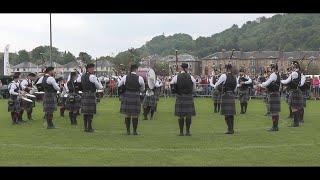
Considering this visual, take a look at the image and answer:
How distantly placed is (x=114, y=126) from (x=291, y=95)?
14.5 feet

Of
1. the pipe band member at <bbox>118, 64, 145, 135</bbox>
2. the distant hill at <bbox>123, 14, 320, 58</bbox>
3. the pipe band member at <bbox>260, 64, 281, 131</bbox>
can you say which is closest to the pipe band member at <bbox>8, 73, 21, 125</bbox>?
the pipe band member at <bbox>118, 64, 145, 135</bbox>

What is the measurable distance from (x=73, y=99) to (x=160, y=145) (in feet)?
15.7

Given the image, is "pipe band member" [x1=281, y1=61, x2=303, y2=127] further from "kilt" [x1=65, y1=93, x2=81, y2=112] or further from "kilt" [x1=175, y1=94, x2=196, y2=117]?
"kilt" [x1=65, y1=93, x2=81, y2=112]

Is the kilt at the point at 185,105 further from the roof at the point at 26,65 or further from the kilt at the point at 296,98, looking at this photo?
the roof at the point at 26,65

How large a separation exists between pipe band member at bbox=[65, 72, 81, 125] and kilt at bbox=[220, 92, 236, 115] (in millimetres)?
4155

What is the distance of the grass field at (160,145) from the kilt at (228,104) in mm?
483

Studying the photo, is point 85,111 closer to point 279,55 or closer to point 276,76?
point 276,76

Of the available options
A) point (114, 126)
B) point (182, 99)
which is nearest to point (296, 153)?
point (182, 99)

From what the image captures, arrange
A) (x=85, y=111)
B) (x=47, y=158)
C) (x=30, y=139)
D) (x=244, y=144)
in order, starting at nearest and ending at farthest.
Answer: (x=47, y=158) → (x=244, y=144) → (x=30, y=139) → (x=85, y=111)

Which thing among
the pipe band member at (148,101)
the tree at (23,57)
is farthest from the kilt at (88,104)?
the tree at (23,57)

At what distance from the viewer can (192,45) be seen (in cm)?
11769

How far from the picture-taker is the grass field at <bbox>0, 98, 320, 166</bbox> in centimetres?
686

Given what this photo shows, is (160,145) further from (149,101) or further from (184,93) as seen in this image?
(149,101)

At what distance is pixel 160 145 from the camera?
28.6 ft
